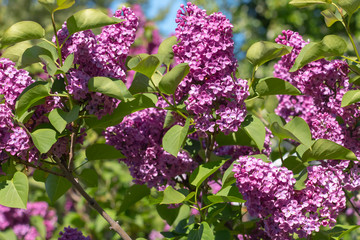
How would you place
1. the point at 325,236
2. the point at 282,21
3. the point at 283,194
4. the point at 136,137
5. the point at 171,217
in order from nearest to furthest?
1. the point at 283,194
2. the point at 325,236
3. the point at 136,137
4. the point at 171,217
5. the point at 282,21

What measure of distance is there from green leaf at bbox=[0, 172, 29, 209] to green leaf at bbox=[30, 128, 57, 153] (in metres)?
0.14

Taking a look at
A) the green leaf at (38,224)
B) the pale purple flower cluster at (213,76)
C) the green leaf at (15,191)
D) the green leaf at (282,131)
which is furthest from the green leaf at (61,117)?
the green leaf at (38,224)

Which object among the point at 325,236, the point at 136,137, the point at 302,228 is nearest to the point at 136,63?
the point at 136,137

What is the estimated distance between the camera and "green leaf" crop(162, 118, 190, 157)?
127 cm

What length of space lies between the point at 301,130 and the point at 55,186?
2.72 feet

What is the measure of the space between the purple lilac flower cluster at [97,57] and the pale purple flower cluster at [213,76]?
0.19m

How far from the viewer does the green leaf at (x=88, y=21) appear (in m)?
1.26

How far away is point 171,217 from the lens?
5.80 feet

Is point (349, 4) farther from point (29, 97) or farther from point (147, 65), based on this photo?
point (29, 97)

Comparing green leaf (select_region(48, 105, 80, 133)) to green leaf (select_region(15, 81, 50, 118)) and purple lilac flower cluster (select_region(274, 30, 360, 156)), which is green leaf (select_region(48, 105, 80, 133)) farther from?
purple lilac flower cluster (select_region(274, 30, 360, 156))

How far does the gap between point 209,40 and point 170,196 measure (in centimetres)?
45

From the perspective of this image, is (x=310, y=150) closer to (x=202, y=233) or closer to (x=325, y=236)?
(x=325, y=236)

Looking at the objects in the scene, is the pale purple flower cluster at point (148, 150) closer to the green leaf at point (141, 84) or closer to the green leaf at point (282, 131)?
→ the green leaf at point (141, 84)

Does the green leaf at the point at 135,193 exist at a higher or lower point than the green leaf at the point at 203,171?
lower
